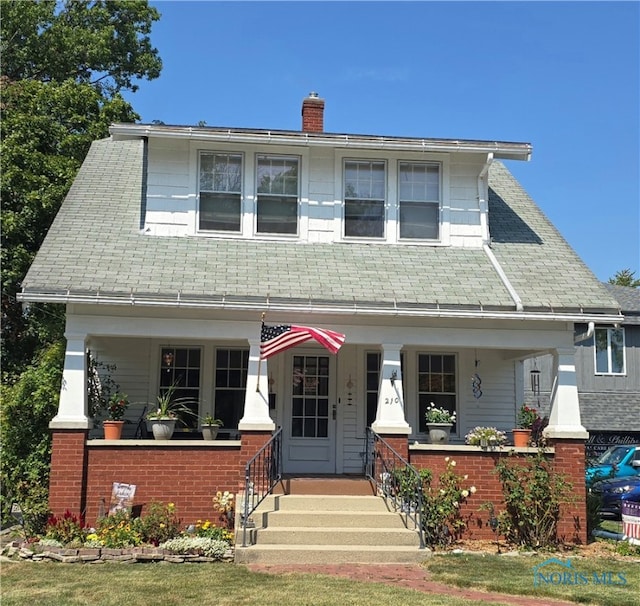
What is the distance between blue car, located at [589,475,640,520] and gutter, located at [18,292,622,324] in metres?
5.61

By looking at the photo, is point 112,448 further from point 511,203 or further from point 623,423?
point 623,423

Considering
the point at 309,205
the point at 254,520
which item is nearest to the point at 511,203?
the point at 309,205

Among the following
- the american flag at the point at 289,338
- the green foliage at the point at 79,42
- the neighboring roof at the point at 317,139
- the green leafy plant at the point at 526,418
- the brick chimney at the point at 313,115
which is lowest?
the green leafy plant at the point at 526,418

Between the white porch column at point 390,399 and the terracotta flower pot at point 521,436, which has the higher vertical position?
the white porch column at point 390,399

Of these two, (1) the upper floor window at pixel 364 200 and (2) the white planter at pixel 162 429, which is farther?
A: (1) the upper floor window at pixel 364 200

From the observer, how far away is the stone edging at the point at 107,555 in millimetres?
8977

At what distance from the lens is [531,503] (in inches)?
412

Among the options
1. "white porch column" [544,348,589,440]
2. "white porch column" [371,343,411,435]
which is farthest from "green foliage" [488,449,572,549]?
"white porch column" [371,343,411,435]

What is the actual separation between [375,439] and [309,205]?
14.3ft

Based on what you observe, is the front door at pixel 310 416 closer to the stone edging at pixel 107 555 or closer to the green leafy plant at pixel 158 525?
the green leafy plant at pixel 158 525

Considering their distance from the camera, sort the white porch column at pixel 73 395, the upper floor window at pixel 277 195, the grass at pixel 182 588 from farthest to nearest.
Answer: the upper floor window at pixel 277 195 → the white porch column at pixel 73 395 → the grass at pixel 182 588

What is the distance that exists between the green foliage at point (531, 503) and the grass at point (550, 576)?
608 millimetres

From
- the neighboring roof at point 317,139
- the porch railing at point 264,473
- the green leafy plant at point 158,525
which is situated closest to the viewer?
the green leafy plant at point 158,525

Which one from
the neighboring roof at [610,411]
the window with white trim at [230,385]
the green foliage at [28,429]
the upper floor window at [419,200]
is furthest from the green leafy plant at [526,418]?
the neighboring roof at [610,411]
